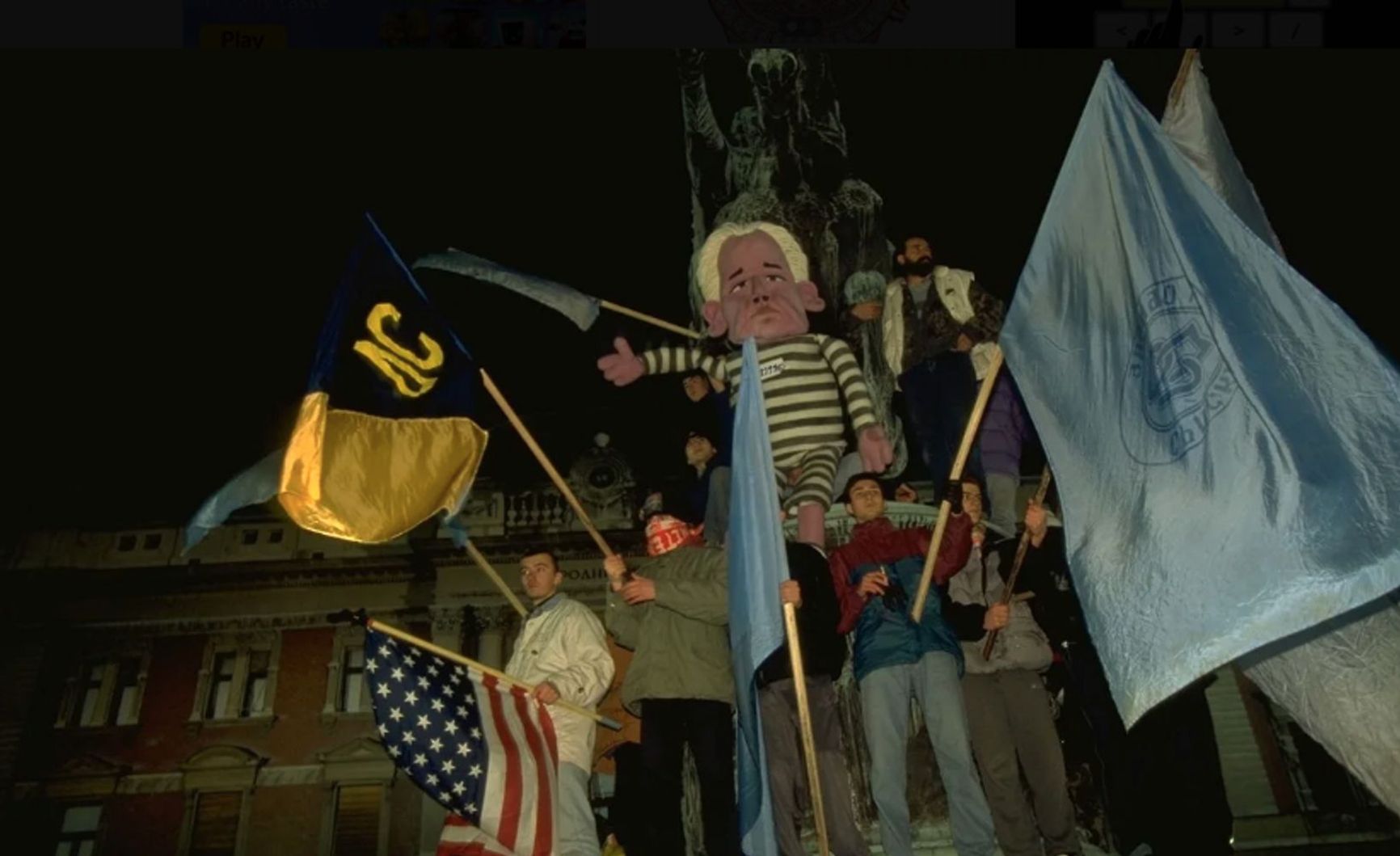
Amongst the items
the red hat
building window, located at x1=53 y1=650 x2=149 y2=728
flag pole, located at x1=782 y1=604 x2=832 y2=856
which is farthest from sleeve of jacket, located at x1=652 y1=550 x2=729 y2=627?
building window, located at x1=53 y1=650 x2=149 y2=728

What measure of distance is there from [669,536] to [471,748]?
156 cm

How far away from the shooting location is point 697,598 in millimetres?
5621

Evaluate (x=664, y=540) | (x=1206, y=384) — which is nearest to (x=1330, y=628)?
(x=1206, y=384)

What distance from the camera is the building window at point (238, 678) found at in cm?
2048

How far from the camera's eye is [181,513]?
2120 cm

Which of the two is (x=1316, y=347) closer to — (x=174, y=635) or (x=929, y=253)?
(x=929, y=253)

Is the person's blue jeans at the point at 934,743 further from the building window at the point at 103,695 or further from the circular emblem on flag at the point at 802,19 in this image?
the building window at the point at 103,695

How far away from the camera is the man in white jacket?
553 cm

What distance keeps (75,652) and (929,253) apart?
1947 cm

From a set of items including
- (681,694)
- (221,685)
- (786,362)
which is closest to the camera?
(681,694)

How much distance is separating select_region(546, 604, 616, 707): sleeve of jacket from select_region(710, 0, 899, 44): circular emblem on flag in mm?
4481

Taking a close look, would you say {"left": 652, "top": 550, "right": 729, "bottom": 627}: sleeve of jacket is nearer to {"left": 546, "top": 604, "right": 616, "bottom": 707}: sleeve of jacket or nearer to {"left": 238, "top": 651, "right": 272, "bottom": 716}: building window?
{"left": 546, "top": 604, "right": 616, "bottom": 707}: sleeve of jacket

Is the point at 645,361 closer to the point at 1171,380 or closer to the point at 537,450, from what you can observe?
the point at 537,450

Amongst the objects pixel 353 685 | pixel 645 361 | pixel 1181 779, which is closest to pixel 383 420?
pixel 645 361
